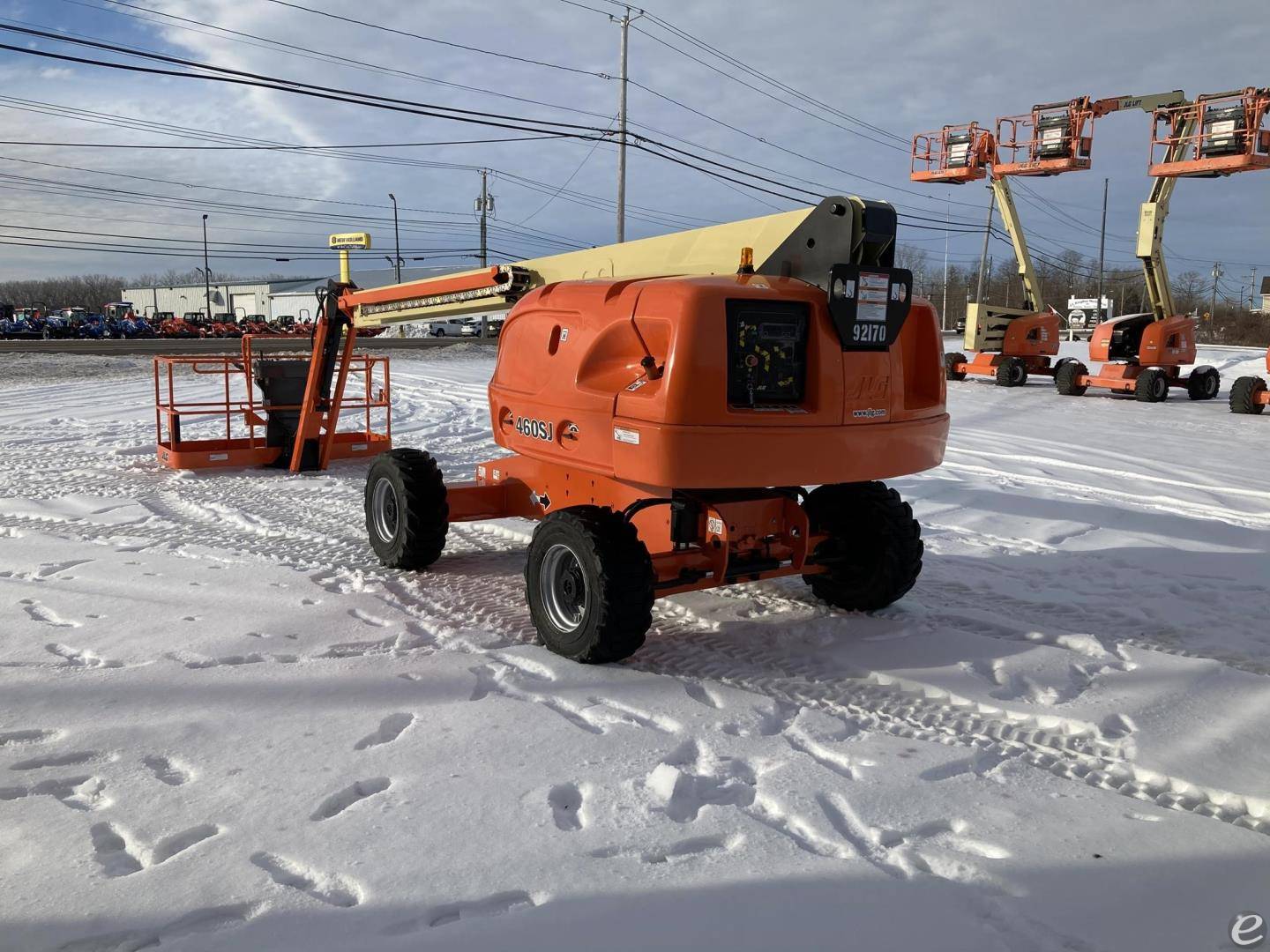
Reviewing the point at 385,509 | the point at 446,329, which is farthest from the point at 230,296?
the point at 385,509

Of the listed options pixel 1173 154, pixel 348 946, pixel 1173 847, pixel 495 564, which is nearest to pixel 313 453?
pixel 495 564

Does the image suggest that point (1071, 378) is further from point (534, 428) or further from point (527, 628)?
point (527, 628)

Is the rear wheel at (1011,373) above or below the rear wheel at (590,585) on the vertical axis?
above

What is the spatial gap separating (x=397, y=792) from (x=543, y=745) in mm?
630

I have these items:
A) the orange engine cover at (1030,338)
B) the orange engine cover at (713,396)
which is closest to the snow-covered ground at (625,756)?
the orange engine cover at (713,396)

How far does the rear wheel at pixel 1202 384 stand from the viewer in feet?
65.9

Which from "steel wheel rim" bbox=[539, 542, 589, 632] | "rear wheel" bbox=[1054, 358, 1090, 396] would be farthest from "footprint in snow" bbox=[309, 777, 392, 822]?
"rear wheel" bbox=[1054, 358, 1090, 396]

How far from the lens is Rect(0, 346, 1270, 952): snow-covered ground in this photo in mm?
2811

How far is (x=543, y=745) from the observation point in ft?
12.7

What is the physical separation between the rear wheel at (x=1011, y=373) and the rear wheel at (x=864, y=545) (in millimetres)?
19144

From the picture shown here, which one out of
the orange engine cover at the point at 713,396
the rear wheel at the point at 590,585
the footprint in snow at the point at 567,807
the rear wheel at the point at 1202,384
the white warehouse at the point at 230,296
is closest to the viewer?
the footprint in snow at the point at 567,807

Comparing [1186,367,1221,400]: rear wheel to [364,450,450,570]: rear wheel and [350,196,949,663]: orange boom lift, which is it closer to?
[350,196,949,663]: orange boom lift

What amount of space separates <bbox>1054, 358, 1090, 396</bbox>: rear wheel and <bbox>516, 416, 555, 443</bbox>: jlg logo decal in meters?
18.5

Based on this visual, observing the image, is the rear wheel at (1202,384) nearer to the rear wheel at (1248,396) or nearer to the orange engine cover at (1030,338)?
the rear wheel at (1248,396)
